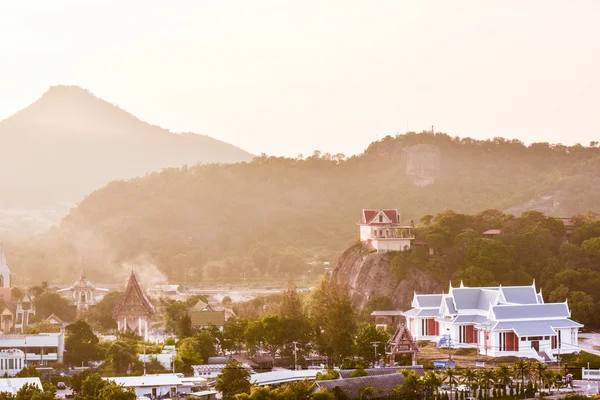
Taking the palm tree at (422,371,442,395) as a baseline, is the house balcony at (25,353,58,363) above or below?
above

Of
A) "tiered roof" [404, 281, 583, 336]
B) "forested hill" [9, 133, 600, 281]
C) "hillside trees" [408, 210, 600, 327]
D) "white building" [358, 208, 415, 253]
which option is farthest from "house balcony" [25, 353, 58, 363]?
"forested hill" [9, 133, 600, 281]

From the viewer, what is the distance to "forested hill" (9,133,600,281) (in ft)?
463

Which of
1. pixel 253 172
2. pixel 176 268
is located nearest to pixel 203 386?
pixel 176 268

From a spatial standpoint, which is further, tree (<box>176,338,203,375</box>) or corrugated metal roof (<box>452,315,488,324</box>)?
corrugated metal roof (<box>452,315,488,324</box>)

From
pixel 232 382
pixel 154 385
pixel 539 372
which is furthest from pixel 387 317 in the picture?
pixel 232 382

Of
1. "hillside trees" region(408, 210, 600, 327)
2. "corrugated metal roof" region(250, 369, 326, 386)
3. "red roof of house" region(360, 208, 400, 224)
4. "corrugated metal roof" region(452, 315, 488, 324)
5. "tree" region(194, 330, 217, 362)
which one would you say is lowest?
"corrugated metal roof" region(250, 369, 326, 386)

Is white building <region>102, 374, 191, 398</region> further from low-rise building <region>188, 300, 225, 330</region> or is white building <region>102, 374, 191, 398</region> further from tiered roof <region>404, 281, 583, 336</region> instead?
tiered roof <region>404, 281, 583, 336</region>

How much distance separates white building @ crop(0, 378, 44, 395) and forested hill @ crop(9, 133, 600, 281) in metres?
84.6

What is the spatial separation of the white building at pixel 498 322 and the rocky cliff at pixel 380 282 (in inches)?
351

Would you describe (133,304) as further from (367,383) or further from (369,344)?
(367,383)

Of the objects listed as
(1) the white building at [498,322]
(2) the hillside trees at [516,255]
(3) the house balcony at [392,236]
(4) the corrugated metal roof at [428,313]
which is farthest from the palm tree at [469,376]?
(3) the house balcony at [392,236]

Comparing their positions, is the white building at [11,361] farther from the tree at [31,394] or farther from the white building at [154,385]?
the tree at [31,394]

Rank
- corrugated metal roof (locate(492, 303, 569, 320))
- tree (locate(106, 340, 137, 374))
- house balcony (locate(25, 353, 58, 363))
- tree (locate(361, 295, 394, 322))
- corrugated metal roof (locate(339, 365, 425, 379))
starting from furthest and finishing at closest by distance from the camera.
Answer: tree (locate(361, 295, 394, 322)), corrugated metal roof (locate(492, 303, 569, 320)), house balcony (locate(25, 353, 58, 363)), tree (locate(106, 340, 137, 374)), corrugated metal roof (locate(339, 365, 425, 379))

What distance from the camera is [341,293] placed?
59344mm
